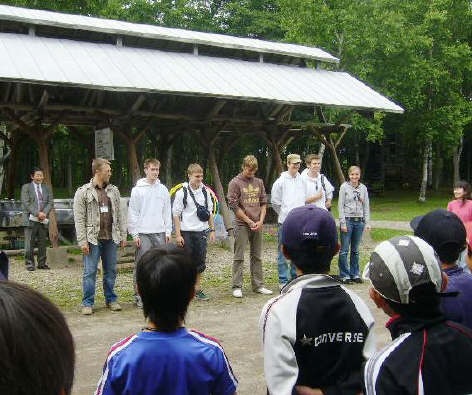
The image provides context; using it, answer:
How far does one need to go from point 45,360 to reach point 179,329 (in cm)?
121

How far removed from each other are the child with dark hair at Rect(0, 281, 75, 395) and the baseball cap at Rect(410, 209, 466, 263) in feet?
7.54

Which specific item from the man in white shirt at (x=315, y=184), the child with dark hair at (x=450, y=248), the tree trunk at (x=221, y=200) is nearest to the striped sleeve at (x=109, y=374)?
the child with dark hair at (x=450, y=248)

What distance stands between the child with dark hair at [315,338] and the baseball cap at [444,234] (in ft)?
2.25

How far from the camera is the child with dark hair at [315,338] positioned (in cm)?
226

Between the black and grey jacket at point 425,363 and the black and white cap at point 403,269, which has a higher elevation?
the black and white cap at point 403,269

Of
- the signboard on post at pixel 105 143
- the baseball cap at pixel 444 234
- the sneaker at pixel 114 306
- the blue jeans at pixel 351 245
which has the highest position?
the signboard on post at pixel 105 143

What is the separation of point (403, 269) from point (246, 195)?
594 centimetres

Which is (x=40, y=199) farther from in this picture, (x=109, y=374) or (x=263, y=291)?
(x=109, y=374)

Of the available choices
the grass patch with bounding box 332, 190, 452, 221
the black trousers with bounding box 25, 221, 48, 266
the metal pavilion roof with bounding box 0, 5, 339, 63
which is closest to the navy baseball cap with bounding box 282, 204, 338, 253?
the black trousers with bounding box 25, 221, 48, 266

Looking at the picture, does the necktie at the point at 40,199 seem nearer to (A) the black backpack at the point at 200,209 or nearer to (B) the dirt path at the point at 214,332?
(B) the dirt path at the point at 214,332

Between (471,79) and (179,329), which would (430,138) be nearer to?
(471,79)

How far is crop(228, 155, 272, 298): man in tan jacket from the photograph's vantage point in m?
7.87

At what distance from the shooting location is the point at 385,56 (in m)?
24.5

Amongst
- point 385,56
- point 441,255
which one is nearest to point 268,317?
point 441,255
